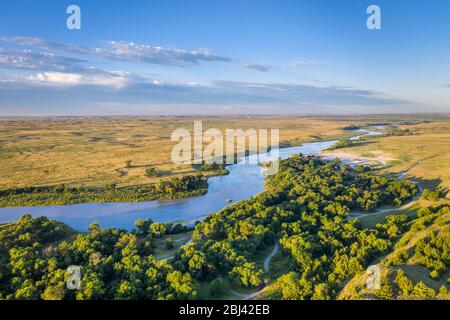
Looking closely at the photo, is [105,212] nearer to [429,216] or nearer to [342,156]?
[429,216]

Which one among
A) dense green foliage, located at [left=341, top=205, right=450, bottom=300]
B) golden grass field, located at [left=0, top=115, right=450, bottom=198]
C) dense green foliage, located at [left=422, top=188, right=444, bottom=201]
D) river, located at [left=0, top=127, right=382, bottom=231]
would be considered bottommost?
river, located at [left=0, top=127, right=382, bottom=231]

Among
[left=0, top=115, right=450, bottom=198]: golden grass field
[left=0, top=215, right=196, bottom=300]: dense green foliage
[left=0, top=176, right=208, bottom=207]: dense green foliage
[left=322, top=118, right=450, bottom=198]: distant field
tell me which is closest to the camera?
[left=0, top=215, right=196, bottom=300]: dense green foliage

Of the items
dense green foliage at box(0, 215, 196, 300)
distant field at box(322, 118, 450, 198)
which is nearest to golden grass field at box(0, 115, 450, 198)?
distant field at box(322, 118, 450, 198)
